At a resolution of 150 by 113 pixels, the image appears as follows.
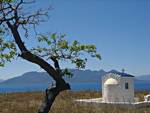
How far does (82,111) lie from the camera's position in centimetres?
3191

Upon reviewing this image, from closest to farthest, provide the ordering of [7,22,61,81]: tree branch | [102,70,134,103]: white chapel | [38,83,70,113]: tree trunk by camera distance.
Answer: [7,22,61,81]: tree branch < [38,83,70,113]: tree trunk < [102,70,134,103]: white chapel

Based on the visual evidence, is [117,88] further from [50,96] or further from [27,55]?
[27,55]

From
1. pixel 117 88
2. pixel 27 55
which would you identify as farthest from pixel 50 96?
pixel 117 88

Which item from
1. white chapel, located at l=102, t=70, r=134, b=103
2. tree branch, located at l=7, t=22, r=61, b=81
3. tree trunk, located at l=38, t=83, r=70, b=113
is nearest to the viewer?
tree branch, located at l=7, t=22, r=61, b=81

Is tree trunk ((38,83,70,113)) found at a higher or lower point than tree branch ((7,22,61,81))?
lower

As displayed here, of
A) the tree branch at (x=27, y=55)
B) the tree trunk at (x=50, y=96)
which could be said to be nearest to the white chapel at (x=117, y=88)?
the tree trunk at (x=50, y=96)

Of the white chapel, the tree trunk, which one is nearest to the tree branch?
the tree trunk

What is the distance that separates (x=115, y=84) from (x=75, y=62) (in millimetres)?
26118

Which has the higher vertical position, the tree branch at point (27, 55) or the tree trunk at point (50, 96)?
the tree branch at point (27, 55)

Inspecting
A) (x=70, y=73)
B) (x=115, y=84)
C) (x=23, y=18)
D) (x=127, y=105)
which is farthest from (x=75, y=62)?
(x=115, y=84)

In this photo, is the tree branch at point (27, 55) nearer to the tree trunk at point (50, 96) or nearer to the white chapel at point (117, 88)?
the tree trunk at point (50, 96)

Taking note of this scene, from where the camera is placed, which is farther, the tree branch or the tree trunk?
the tree trunk

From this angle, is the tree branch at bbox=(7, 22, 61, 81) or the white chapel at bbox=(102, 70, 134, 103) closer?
the tree branch at bbox=(7, 22, 61, 81)

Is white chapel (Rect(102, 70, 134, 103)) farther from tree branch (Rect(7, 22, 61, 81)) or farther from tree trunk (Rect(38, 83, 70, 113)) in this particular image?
tree branch (Rect(7, 22, 61, 81))
